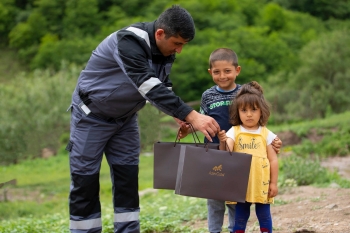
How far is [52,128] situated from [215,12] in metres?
31.2

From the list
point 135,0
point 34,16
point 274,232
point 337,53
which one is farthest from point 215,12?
point 274,232

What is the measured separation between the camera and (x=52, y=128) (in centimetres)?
2478

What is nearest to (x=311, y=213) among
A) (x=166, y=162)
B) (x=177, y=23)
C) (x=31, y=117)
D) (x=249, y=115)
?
(x=249, y=115)

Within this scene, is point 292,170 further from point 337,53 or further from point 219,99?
point 337,53

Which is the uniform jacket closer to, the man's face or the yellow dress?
the man's face

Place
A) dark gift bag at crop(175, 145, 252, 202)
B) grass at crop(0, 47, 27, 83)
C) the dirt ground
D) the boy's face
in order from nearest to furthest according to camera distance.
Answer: dark gift bag at crop(175, 145, 252, 202) < the boy's face < the dirt ground < grass at crop(0, 47, 27, 83)

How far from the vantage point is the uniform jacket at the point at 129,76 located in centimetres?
397

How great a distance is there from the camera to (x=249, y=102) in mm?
4316

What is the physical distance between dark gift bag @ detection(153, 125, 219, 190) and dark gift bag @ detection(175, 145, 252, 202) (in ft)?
0.84

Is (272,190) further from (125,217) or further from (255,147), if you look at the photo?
(125,217)

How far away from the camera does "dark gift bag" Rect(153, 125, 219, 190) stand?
4.34m

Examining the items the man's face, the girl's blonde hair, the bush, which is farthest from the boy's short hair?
the bush

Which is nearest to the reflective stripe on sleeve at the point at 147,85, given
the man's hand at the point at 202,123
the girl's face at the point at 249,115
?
the man's hand at the point at 202,123

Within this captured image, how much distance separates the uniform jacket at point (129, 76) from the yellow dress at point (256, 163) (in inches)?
23.3
